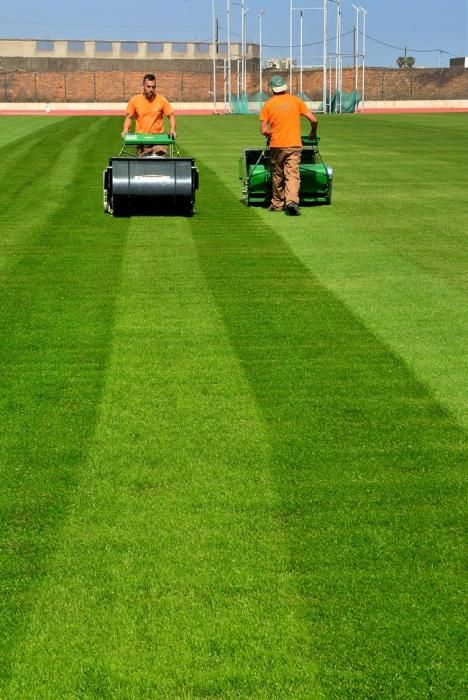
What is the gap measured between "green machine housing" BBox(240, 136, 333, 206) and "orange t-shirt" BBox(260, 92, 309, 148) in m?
0.66

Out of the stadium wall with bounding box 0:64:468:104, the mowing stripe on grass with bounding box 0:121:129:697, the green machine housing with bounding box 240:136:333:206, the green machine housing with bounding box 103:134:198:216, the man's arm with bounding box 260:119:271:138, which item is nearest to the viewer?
the mowing stripe on grass with bounding box 0:121:129:697

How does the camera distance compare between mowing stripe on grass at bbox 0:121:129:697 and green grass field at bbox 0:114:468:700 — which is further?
mowing stripe on grass at bbox 0:121:129:697

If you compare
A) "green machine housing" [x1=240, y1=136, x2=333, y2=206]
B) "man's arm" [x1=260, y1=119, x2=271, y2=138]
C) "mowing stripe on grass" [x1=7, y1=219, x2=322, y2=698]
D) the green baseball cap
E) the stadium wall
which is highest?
the stadium wall

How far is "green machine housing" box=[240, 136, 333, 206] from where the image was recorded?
16188 millimetres

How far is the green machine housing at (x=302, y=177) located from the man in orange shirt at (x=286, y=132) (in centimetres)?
57

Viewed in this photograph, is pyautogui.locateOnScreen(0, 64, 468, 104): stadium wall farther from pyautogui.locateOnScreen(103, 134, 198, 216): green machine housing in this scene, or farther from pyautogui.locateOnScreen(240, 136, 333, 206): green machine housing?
pyautogui.locateOnScreen(103, 134, 198, 216): green machine housing

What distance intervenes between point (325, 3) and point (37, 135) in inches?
1637

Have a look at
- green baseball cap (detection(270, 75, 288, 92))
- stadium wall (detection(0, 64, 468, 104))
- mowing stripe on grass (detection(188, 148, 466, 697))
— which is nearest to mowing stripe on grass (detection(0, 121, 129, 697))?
mowing stripe on grass (detection(188, 148, 466, 697))

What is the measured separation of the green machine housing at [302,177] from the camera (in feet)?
53.1

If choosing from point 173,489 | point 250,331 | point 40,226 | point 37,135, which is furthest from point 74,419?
point 37,135

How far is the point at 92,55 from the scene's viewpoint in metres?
123

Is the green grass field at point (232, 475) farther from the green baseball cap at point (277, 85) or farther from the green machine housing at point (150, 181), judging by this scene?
the green baseball cap at point (277, 85)

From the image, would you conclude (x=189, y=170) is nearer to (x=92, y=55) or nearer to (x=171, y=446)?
(x=171, y=446)

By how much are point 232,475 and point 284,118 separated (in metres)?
10.4
